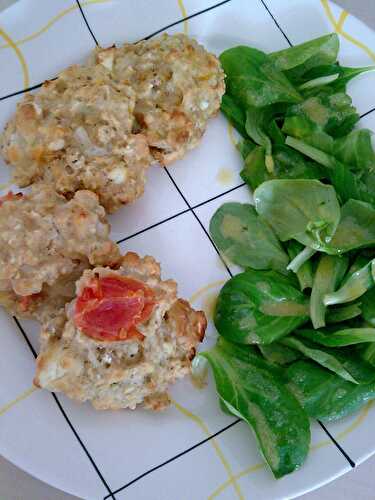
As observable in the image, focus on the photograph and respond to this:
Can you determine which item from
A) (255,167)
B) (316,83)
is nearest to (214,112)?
(255,167)

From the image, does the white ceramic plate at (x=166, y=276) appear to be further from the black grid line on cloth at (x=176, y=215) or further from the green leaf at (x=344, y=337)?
the green leaf at (x=344, y=337)

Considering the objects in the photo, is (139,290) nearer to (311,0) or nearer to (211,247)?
(211,247)

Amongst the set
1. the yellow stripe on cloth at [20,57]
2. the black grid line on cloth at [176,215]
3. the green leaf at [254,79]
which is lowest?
the black grid line on cloth at [176,215]

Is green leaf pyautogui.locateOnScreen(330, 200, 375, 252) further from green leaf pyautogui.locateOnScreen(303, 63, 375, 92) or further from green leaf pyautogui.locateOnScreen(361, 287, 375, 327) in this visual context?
green leaf pyautogui.locateOnScreen(303, 63, 375, 92)

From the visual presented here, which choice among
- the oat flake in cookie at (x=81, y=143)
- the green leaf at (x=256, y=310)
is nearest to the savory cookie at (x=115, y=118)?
the oat flake in cookie at (x=81, y=143)

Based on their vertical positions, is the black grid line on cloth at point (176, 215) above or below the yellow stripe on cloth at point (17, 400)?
above

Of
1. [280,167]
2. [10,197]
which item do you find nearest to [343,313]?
[280,167]

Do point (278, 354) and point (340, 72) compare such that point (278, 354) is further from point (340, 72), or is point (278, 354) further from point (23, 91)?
point (23, 91)
